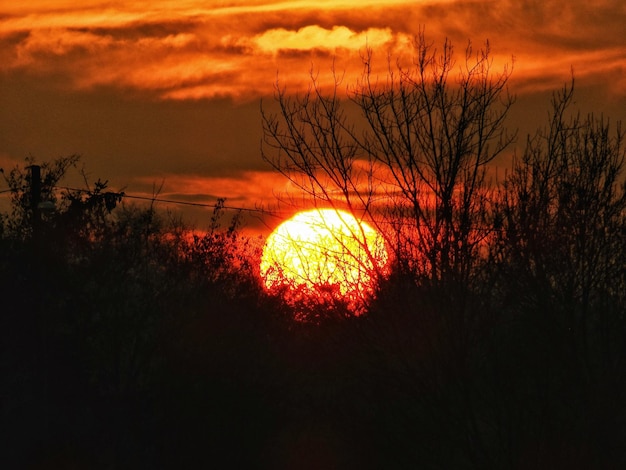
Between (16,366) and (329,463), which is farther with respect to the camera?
(329,463)

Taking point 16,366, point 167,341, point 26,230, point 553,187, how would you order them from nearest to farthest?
1. point 553,187
2. point 16,366
3. point 26,230
4. point 167,341

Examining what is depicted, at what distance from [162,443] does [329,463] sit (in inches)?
161

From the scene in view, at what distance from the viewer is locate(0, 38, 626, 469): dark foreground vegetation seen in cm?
1504

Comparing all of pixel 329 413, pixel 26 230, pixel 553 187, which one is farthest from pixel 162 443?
pixel 553 187

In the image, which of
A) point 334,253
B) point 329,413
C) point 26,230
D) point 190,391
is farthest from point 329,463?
point 334,253

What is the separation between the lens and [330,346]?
17.4 meters

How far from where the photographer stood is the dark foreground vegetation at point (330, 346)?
49.3 feet

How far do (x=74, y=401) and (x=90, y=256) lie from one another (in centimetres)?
354

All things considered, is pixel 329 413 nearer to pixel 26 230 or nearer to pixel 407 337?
pixel 26 230

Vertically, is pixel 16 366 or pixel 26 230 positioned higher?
pixel 26 230

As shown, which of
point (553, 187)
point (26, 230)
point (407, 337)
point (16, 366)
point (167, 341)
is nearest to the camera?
point (407, 337)

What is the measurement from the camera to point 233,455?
26.0 m

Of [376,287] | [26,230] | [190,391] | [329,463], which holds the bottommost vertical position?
[329,463]

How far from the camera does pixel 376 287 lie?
1538 centimetres
